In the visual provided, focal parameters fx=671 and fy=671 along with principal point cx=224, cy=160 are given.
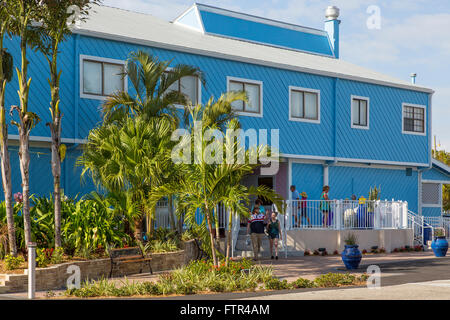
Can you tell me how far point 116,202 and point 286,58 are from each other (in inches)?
452

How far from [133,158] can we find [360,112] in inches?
511

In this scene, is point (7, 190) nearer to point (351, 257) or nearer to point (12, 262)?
point (12, 262)

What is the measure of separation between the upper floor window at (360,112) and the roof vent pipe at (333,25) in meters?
4.62

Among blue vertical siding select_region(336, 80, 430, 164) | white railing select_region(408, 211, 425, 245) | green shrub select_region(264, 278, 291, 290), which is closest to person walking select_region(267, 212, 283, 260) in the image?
blue vertical siding select_region(336, 80, 430, 164)

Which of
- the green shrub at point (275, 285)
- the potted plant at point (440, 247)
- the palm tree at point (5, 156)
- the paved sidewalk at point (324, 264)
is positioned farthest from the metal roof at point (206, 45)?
the green shrub at point (275, 285)

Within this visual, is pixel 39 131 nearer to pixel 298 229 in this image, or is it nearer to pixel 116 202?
pixel 116 202

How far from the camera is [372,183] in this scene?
91.1 ft

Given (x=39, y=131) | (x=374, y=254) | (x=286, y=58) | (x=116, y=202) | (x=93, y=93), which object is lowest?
(x=374, y=254)

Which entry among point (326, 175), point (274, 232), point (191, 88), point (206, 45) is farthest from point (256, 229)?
point (206, 45)

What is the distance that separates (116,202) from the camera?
17500mm

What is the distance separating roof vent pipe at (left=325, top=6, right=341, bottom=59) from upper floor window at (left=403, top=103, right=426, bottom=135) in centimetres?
437

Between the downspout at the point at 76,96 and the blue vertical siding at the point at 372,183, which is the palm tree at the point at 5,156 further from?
the blue vertical siding at the point at 372,183
